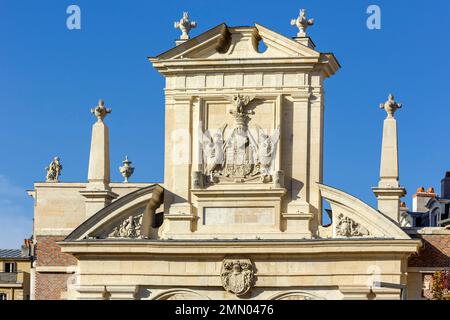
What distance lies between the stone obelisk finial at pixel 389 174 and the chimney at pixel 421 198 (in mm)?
17963

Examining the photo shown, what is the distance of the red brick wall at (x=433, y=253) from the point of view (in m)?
44.4

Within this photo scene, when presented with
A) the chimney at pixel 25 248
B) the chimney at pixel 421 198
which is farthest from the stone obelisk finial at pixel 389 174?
the chimney at pixel 25 248

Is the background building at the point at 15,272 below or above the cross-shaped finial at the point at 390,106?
below

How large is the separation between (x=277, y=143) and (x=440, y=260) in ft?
17.4

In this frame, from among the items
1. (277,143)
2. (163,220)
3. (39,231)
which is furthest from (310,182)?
(39,231)

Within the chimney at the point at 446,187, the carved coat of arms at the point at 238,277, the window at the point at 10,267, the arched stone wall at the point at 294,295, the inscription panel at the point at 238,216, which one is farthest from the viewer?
the window at the point at 10,267

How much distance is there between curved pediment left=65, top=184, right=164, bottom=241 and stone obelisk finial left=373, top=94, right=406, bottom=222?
234 inches

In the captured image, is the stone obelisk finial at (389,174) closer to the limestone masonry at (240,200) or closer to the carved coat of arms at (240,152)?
the limestone masonry at (240,200)

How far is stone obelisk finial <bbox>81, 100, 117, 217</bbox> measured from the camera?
148 feet

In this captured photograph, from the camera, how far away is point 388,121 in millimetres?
44094

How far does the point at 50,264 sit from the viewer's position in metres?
46.2

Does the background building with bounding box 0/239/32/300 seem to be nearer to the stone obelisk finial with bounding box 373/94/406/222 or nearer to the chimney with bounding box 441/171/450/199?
the chimney with bounding box 441/171/450/199

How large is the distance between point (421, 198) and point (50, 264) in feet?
65.8
